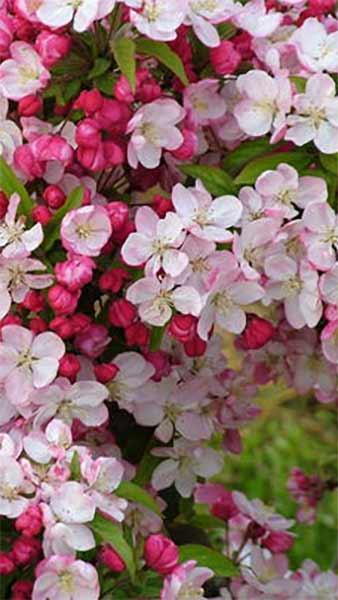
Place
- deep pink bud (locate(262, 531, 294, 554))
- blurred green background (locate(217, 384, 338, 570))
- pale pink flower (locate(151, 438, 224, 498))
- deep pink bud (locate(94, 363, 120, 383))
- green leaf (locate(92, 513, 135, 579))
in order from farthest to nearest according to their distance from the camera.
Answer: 1. blurred green background (locate(217, 384, 338, 570))
2. deep pink bud (locate(262, 531, 294, 554))
3. pale pink flower (locate(151, 438, 224, 498))
4. deep pink bud (locate(94, 363, 120, 383))
5. green leaf (locate(92, 513, 135, 579))

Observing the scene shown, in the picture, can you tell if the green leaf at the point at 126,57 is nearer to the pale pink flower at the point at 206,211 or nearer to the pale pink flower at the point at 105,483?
the pale pink flower at the point at 206,211

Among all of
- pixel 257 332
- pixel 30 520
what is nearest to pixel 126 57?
pixel 257 332

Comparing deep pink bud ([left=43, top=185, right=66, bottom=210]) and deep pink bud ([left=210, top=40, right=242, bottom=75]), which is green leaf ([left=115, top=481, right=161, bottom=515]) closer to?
deep pink bud ([left=43, top=185, right=66, bottom=210])

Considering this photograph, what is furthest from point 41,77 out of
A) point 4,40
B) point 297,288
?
point 297,288

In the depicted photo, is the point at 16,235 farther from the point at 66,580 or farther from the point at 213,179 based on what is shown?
the point at 66,580

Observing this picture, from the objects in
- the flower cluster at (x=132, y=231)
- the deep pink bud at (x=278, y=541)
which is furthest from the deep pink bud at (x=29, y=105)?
the deep pink bud at (x=278, y=541)

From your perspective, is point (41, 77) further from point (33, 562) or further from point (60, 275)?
point (33, 562)

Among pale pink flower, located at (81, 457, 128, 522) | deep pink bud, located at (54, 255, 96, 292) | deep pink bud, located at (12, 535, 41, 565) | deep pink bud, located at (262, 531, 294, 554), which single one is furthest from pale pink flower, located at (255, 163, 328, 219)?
deep pink bud, located at (262, 531, 294, 554)
